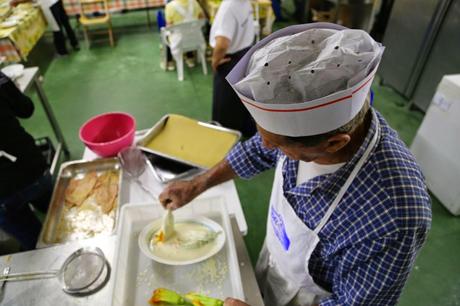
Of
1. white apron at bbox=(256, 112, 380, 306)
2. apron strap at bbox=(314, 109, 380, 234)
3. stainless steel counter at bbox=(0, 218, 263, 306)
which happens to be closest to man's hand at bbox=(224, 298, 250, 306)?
stainless steel counter at bbox=(0, 218, 263, 306)

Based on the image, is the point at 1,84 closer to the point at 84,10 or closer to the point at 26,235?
the point at 26,235

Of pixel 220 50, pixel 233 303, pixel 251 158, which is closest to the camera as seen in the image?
pixel 233 303

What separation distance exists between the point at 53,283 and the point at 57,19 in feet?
16.1

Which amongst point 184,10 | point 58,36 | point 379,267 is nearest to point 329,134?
point 379,267

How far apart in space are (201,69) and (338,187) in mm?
4070

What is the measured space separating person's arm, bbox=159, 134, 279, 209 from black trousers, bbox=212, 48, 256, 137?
143cm

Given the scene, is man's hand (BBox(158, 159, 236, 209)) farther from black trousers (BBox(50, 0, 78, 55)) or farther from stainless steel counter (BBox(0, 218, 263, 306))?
black trousers (BBox(50, 0, 78, 55))

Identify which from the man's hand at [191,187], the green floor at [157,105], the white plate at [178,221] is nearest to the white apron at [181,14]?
the green floor at [157,105]

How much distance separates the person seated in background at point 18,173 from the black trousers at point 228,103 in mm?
1431

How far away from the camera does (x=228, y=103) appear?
2676mm

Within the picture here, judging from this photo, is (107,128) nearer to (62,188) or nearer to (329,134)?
(62,188)

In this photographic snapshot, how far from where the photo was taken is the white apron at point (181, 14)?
12.4 feet

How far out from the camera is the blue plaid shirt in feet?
2.17

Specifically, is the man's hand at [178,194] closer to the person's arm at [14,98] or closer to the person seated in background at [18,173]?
the person seated in background at [18,173]
